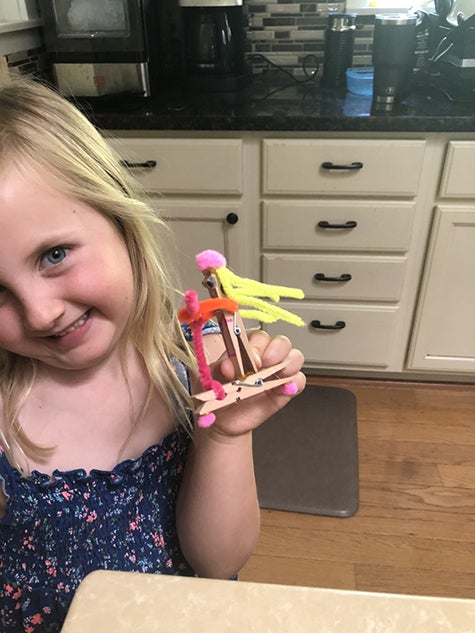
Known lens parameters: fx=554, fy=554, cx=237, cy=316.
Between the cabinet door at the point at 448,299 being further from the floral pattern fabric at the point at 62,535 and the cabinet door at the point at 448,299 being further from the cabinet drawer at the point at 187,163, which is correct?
the floral pattern fabric at the point at 62,535

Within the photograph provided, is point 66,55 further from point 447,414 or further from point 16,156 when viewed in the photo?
point 447,414

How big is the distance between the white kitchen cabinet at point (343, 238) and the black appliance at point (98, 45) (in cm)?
51

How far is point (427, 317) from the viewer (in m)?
1.79

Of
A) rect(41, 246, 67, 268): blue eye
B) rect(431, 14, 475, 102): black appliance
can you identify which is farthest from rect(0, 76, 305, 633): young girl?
rect(431, 14, 475, 102): black appliance

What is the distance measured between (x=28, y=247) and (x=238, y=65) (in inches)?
59.5

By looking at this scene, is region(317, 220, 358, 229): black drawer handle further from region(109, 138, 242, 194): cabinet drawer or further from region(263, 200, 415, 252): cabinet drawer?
region(109, 138, 242, 194): cabinet drawer

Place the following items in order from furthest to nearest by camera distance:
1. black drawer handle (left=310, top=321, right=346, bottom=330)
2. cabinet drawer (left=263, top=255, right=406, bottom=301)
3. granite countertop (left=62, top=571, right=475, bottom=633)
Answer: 1. black drawer handle (left=310, top=321, right=346, bottom=330)
2. cabinet drawer (left=263, top=255, right=406, bottom=301)
3. granite countertop (left=62, top=571, right=475, bottom=633)

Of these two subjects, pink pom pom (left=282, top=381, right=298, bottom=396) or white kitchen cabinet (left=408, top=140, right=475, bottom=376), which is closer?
pink pom pom (left=282, top=381, right=298, bottom=396)

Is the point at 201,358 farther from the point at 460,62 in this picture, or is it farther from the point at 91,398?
the point at 460,62

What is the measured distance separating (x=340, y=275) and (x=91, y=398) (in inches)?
47.3

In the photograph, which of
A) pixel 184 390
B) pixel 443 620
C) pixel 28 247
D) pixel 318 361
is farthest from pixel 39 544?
pixel 318 361

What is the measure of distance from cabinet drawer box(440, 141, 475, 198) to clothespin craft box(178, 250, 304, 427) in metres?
1.22

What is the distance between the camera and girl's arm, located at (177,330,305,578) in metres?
0.56

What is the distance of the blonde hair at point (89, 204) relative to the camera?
0.57 m
